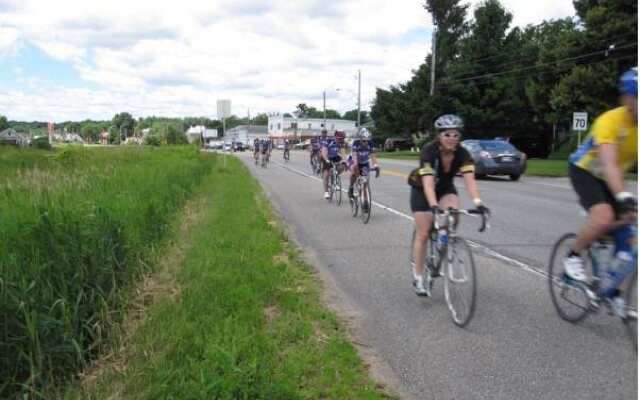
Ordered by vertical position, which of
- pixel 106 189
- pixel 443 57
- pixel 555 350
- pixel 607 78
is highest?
pixel 443 57

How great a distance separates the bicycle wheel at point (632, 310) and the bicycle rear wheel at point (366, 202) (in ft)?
22.7

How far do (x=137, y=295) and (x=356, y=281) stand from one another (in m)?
2.47

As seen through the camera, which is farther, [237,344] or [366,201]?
[366,201]

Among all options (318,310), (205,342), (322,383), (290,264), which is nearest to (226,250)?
(290,264)

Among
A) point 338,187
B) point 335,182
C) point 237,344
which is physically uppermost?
point 335,182

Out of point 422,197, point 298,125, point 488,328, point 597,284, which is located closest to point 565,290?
point 597,284

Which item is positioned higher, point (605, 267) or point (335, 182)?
point (335, 182)

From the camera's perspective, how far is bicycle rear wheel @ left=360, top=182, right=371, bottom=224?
11.2 m

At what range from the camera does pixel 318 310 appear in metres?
5.34

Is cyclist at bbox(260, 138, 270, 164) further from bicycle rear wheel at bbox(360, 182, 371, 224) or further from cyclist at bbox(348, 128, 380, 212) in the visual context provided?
bicycle rear wheel at bbox(360, 182, 371, 224)

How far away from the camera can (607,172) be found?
13.9 feet

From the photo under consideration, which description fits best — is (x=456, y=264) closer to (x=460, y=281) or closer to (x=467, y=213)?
(x=460, y=281)

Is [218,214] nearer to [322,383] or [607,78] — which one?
[322,383]

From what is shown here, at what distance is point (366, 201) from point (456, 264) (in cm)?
609
